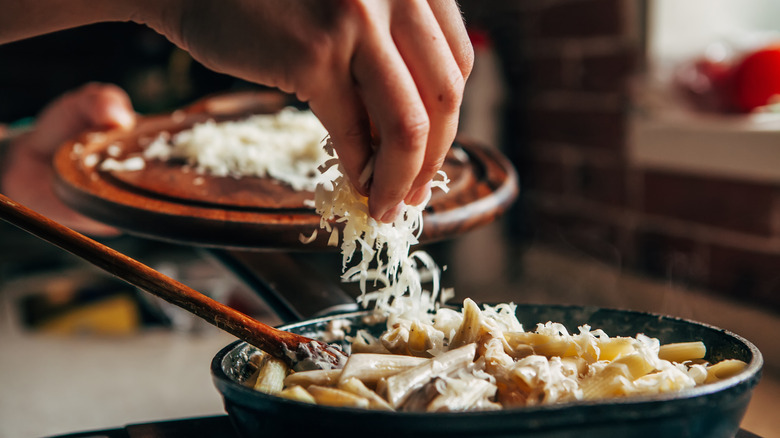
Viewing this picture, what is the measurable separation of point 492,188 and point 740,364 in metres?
0.43

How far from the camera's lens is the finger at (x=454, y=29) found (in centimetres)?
44

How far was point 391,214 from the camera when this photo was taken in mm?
512

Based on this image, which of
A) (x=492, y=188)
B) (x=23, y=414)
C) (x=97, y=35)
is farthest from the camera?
(x=97, y=35)

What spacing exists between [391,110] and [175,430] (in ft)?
0.77

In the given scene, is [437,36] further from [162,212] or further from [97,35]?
[97,35]

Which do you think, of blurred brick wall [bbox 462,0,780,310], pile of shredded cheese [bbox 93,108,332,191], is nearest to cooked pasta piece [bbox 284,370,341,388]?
pile of shredded cheese [bbox 93,108,332,191]

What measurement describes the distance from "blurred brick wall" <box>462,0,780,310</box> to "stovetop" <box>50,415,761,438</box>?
1.06m

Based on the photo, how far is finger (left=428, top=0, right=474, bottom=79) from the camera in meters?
0.44

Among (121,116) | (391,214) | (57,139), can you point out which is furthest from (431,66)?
(57,139)

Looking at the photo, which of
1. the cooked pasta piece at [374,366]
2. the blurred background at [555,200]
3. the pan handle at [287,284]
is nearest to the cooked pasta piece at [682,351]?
the cooked pasta piece at [374,366]

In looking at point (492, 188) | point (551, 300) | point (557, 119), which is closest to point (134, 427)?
point (492, 188)

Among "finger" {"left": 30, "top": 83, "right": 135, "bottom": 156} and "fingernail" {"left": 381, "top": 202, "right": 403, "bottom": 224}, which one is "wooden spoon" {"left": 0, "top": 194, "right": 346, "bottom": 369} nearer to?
"fingernail" {"left": 381, "top": 202, "right": 403, "bottom": 224}

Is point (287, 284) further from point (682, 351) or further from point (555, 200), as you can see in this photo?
point (555, 200)

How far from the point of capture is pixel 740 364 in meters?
0.40
